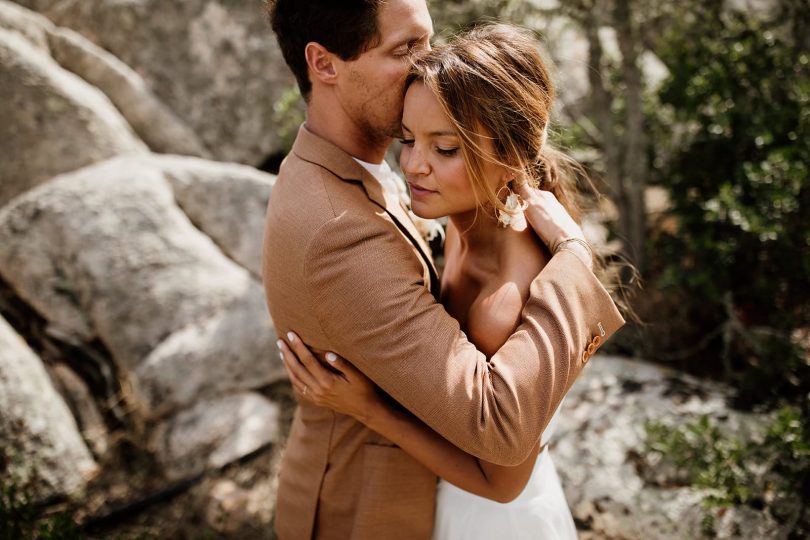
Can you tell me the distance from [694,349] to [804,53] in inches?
77.2

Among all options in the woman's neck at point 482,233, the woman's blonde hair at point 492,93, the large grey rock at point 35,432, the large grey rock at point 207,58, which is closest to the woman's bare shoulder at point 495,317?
the woman's neck at point 482,233

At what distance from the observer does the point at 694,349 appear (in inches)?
166

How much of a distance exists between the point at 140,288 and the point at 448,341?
10.2ft

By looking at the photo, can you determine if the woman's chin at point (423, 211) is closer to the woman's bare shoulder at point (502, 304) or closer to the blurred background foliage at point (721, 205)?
the woman's bare shoulder at point (502, 304)

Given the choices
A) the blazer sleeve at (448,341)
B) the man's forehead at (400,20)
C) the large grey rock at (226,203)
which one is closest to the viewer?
the blazer sleeve at (448,341)

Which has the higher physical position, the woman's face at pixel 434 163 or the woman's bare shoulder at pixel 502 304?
the woman's face at pixel 434 163

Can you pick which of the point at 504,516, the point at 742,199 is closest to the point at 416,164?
the point at 504,516

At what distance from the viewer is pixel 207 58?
6.39m

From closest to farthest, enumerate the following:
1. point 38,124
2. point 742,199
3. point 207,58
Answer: point 742,199 < point 38,124 < point 207,58

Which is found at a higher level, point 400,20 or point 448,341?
point 400,20

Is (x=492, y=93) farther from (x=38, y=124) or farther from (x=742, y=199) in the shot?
(x=38, y=124)

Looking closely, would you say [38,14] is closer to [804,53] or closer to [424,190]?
[424,190]

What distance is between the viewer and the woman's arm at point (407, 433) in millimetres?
1859

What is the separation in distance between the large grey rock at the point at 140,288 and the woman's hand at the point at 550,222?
2642 mm
